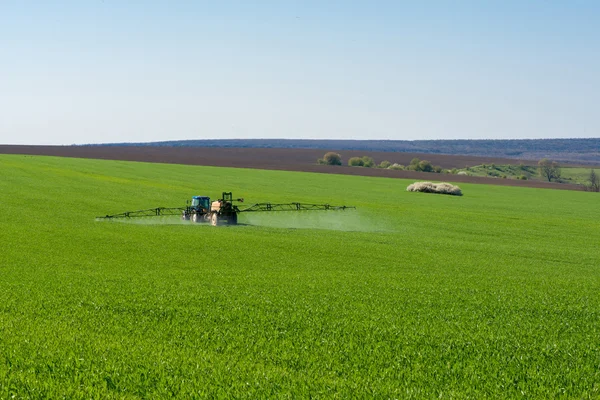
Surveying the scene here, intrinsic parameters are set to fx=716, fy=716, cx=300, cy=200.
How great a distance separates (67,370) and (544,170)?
141 metres

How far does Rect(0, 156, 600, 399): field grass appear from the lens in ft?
34.4

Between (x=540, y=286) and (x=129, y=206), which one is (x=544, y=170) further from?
(x=540, y=286)

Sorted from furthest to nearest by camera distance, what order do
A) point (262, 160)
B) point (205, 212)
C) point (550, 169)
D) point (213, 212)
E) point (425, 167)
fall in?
point (550, 169), point (425, 167), point (262, 160), point (205, 212), point (213, 212)

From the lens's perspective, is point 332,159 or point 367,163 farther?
point 332,159

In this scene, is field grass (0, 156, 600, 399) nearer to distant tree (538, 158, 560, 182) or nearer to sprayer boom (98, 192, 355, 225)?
sprayer boom (98, 192, 355, 225)

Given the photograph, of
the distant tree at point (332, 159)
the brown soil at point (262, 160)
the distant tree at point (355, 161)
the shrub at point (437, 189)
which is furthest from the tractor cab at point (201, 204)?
the distant tree at point (355, 161)

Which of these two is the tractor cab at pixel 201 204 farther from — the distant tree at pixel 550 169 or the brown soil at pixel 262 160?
the distant tree at pixel 550 169

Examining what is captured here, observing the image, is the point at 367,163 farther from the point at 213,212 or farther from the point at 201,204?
the point at 213,212

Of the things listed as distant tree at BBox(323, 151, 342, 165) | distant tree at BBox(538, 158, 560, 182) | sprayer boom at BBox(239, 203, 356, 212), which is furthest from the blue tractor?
distant tree at BBox(538, 158, 560, 182)

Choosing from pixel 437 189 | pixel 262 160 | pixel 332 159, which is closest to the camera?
pixel 437 189

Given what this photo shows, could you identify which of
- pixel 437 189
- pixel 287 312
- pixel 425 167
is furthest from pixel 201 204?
pixel 425 167

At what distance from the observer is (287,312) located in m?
15.5

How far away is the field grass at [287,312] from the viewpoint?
1048 cm

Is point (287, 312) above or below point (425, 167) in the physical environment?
above
